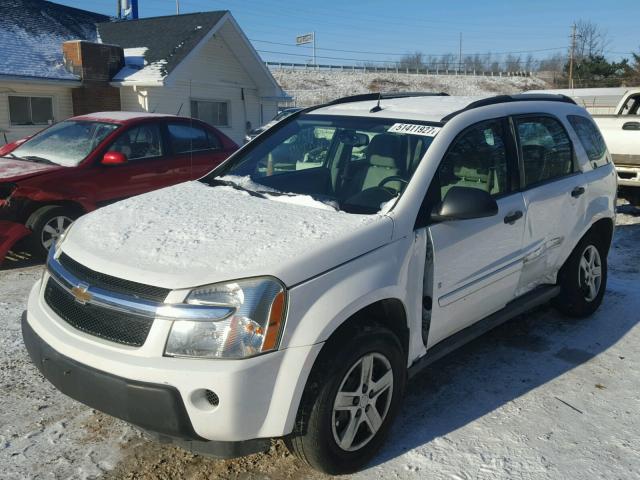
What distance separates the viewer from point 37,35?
1828 centimetres

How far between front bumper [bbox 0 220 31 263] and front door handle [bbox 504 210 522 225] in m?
5.00

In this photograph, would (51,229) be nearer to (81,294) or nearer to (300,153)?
(300,153)

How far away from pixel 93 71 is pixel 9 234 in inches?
508

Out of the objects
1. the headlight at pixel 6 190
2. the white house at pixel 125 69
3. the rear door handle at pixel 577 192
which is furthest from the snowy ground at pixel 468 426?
the white house at pixel 125 69

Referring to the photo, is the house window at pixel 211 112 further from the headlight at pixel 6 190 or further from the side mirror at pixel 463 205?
the side mirror at pixel 463 205

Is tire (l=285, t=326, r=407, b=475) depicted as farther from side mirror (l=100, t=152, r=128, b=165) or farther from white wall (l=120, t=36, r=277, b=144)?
white wall (l=120, t=36, r=277, b=144)

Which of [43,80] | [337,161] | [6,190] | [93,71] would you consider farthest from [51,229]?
[93,71]

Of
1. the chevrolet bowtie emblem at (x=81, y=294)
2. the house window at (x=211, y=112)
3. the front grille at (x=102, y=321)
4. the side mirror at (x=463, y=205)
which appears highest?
the house window at (x=211, y=112)

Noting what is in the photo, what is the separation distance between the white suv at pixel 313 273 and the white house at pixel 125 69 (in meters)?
14.6

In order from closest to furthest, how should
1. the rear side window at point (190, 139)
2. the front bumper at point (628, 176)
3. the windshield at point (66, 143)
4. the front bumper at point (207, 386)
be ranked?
the front bumper at point (207, 386) → the windshield at point (66, 143) → the rear side window at point (190, 139) → the front bumper at point (628, 176)

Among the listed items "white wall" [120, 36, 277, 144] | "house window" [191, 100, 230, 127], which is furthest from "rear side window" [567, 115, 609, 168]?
"house window" [191, 100, 230, 127]

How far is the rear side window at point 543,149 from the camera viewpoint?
4090 millimetres

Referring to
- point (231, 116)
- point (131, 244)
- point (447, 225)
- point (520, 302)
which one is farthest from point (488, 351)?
point (231, 116)

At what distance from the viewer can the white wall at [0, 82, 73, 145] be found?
16.0 meters
